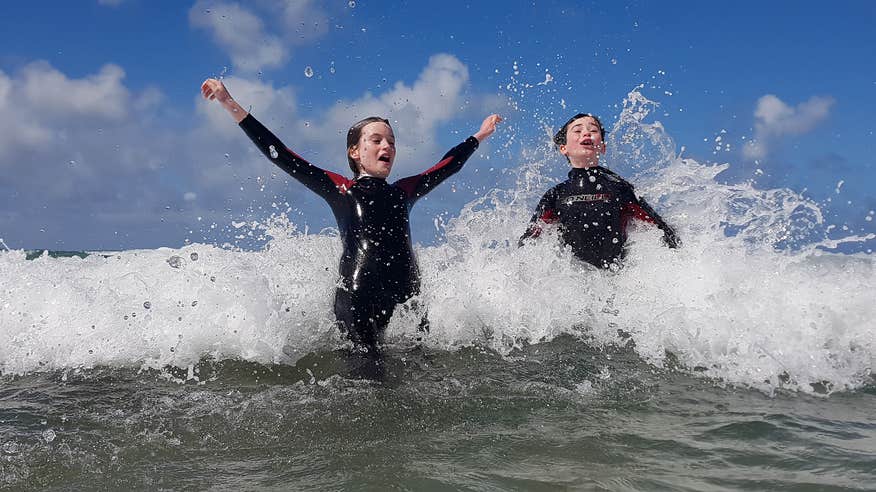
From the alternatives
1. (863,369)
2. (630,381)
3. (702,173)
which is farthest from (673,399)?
(702,173)

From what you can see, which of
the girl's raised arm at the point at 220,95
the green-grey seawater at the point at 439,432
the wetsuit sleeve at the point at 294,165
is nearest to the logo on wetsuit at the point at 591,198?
the green-grey seawater at the point at 439,432

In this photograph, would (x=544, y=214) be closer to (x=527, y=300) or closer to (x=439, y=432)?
(x=527, y=300)

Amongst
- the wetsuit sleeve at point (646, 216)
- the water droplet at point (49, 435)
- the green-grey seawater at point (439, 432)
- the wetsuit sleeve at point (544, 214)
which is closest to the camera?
the green-grey seawater at point (439, 432)

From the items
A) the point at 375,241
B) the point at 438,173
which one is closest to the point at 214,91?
the point at 375,241

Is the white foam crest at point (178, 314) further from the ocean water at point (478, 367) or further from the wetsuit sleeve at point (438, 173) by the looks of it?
the wetsuit sleeve at point (438, 173)

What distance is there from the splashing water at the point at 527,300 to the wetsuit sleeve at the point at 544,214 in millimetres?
162

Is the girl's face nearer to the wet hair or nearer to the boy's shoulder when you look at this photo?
the wet hair

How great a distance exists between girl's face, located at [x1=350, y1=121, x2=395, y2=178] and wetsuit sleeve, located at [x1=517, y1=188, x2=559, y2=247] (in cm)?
197

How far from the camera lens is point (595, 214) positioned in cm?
634

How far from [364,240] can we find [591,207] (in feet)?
9.01

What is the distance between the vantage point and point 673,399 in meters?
3.40

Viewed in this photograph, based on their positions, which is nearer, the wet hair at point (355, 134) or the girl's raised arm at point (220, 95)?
the girl's raised arm at point (220, 95)

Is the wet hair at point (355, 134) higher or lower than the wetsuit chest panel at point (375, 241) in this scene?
higher

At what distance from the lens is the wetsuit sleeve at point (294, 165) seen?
4652mm
